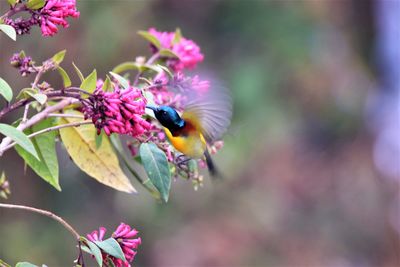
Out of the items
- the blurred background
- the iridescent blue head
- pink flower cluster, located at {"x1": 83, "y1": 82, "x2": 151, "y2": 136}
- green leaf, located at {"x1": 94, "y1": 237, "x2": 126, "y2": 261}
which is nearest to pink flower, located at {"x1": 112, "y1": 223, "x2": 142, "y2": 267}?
green leaf, located at {"x1": 94, "y1": 237, "x2": 126, "y2": 261}

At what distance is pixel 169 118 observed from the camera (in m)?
1.50

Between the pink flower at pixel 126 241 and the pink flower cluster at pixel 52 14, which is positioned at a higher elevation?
the pink flower cluster at pixel 52 14

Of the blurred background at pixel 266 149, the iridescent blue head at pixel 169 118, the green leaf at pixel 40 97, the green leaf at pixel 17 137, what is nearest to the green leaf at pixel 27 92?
the green leaf at pixel 40 97

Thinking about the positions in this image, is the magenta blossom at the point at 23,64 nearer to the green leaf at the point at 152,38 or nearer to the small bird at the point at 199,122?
the small bird at the point at 199,122

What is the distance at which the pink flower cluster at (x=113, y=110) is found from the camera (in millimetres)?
1156

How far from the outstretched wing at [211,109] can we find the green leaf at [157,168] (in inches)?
11.3

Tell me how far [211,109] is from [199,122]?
0.05 meters

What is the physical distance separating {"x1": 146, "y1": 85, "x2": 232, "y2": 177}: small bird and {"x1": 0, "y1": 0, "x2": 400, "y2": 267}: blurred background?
7.75 feet

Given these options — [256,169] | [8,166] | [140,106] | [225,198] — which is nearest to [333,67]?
[256,169]

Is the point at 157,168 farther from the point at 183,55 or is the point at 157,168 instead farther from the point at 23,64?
the point at 183,55

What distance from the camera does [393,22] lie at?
6512mm

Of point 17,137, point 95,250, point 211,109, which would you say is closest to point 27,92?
point 17,137

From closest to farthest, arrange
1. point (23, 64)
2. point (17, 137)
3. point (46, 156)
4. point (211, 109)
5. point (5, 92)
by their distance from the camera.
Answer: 1. point (17, 137)
2. point (5, 92)
3. point (23, 64)
4. point (46, 156)
5. point (211, 109)

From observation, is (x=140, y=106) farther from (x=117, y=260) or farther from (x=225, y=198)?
(x=225, y=198)
